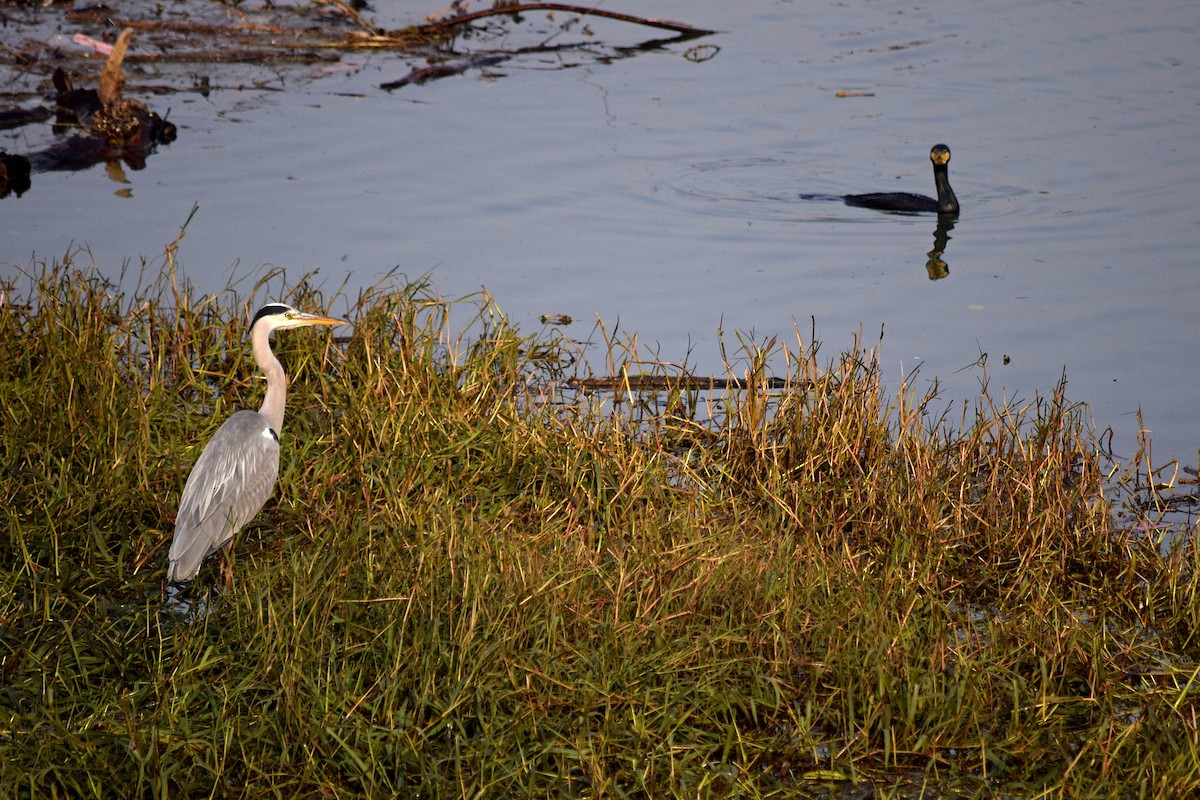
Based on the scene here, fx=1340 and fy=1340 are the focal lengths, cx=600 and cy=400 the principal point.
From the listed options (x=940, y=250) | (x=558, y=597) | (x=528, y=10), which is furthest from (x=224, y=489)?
(x=528, y=10)

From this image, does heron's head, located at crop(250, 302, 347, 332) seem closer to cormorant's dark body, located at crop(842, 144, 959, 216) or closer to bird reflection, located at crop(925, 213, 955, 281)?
bird reflection, located at crop(925, 213, 955, 281)

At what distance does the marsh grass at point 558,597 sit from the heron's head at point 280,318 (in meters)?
0.36

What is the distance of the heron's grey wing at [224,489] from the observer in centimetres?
490

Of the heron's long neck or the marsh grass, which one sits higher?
the heron's long neck

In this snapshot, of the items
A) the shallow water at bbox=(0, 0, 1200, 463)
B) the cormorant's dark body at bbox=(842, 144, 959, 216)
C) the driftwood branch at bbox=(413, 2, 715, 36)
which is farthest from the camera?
the driftwood branch at bbox=(413, 2, 715, 36)

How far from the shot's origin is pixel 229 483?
16.5 ft

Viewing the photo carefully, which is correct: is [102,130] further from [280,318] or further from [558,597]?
[558,597]

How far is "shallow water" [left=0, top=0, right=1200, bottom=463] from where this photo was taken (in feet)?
27.8

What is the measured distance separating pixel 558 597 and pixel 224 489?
1443 mm

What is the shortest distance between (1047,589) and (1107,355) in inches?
145

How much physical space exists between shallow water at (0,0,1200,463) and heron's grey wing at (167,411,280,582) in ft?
10.0

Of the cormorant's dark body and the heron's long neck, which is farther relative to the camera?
the cormorant's dark body

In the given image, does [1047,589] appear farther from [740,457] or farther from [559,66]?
[559,66]

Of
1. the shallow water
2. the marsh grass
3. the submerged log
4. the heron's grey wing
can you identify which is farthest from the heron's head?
the submerged log
